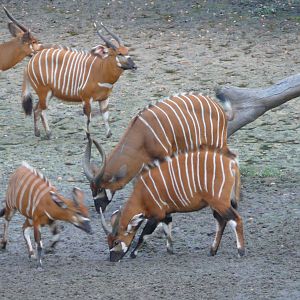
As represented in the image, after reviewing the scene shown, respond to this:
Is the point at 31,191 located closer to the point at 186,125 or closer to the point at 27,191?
the point at 27,191

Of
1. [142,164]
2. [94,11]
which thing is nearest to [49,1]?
[94,11]

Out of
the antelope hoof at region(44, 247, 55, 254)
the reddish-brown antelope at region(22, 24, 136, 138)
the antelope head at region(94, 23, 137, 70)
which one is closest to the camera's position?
the antelope hoof at region(44, 247, 55, 254)

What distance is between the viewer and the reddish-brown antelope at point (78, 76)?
998 cm

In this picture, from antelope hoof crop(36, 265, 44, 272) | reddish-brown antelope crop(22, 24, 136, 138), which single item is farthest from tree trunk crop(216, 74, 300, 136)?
antelope hoof crop(36, 265, 44, 272)

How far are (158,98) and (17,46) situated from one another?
160 cm

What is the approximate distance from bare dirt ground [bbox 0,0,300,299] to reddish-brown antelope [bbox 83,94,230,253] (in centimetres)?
41

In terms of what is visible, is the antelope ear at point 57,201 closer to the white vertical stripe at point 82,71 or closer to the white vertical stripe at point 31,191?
the white vertical stripe at point 31,191

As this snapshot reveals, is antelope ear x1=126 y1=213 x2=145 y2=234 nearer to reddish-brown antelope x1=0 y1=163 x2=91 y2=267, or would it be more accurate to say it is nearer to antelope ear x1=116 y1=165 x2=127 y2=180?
reddish-brown antelope x1=0 y1=163 x2=91 y2=267

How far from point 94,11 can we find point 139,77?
274 cm

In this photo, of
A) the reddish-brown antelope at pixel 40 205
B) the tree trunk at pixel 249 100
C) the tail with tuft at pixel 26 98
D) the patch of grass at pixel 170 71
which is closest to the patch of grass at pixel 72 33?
the patch of grass at pixel 170 71

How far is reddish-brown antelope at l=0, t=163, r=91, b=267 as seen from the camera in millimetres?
6820

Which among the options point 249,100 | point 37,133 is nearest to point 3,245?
point 249,100

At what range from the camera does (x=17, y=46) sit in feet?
36.8

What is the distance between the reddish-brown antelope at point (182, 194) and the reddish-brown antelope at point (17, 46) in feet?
14.2
